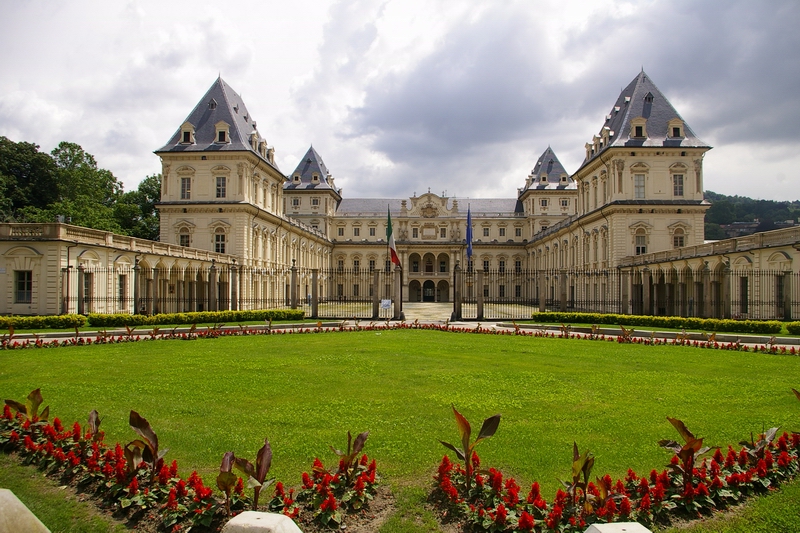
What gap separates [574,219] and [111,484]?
47889 millimetres

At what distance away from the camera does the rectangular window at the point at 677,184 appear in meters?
40.1

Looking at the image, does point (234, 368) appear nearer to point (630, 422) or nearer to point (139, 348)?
point (139, 348)

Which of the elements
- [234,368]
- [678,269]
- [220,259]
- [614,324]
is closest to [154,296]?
[220,259]

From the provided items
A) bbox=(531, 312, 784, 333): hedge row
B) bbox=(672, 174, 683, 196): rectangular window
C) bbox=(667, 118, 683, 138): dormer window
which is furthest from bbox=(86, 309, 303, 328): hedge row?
bbox=(667, 118, 683, 138): dormer window

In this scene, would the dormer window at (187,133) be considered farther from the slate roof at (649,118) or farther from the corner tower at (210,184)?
the slate roof at (649,118)

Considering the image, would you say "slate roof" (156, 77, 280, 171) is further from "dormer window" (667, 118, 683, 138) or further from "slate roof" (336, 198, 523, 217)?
"slate roof" (336, 198, 523, 217)

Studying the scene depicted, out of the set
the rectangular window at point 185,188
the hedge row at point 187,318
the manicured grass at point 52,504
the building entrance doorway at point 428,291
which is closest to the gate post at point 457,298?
the hedge row at point 187,318

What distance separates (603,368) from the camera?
12.0 m

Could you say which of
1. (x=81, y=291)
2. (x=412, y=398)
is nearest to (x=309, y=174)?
(x=81, y=291)

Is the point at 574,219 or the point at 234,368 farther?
the point at 574,219

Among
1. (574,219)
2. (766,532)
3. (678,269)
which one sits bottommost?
(766,532)

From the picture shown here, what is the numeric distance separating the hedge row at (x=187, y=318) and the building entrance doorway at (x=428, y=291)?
156ft

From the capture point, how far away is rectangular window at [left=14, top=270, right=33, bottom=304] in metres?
24.9

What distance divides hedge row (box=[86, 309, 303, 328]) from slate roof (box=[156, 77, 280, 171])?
675 inches
